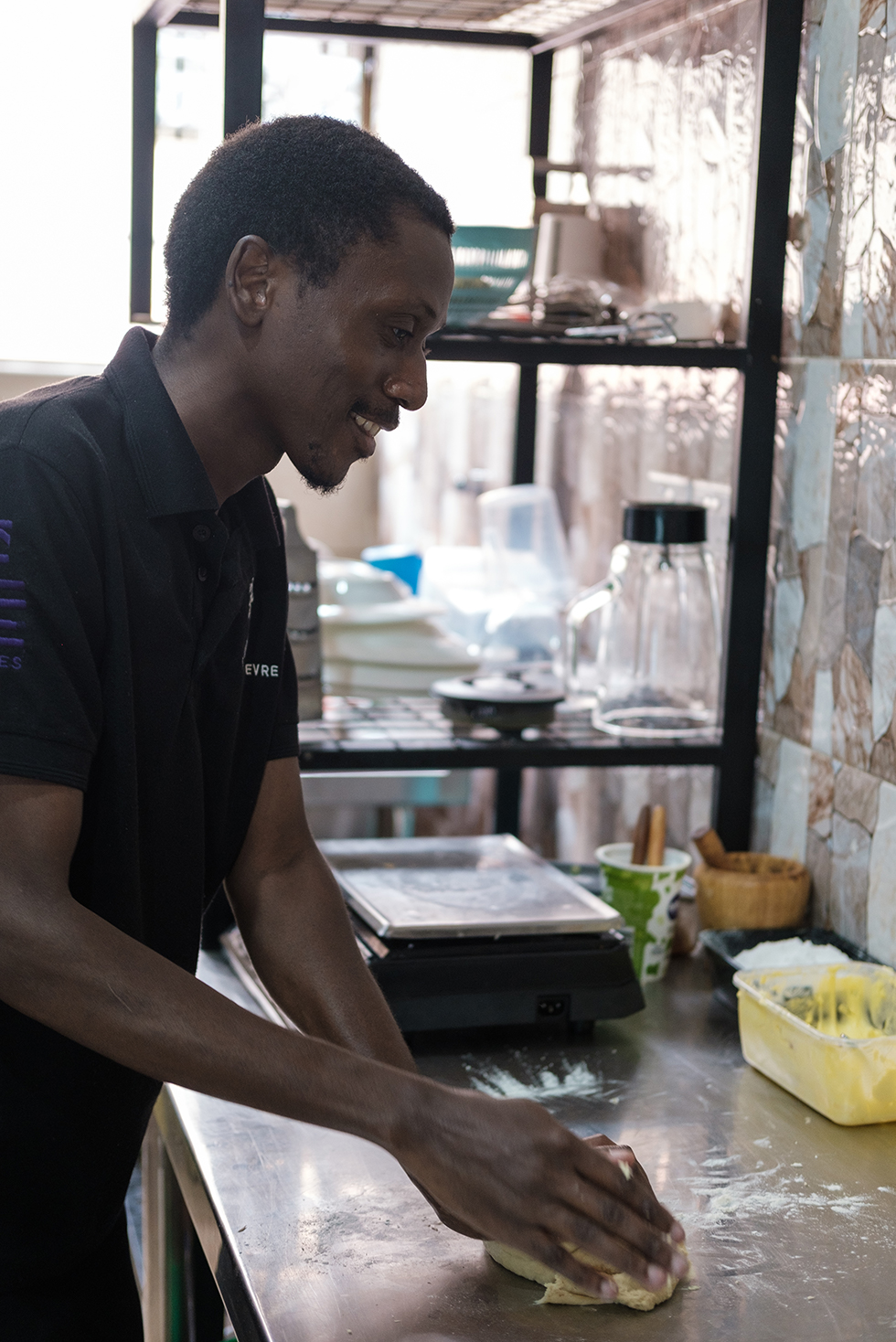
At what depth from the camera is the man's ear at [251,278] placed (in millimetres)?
972

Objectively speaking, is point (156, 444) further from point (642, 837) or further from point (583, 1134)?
point (642, 837)

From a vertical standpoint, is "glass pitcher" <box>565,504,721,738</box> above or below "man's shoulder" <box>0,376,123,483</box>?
below

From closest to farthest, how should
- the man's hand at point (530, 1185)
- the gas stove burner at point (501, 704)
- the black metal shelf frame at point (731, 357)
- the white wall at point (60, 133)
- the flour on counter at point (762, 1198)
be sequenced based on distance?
1. the man's hand at point (530, 1185)
2. the flour on counter at point (762, 1198)
3. the black metal shelf frame at point (731, 357)
4. the gas stove burner at point (501, 704)
5. the white wall at point (60, 133)

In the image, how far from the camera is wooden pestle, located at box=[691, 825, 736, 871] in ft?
5.49

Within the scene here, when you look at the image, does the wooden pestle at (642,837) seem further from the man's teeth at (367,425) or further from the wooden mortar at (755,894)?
the man's teeth at (367,425)

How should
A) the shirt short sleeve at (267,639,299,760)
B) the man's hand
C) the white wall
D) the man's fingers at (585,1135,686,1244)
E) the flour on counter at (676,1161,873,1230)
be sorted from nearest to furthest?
the man's hand, the man's fingers at (585,1135,686,1244), the flour on counter at (676,1161,873,1230), the shirt short sleeve at (267,639,299,760), the white wall

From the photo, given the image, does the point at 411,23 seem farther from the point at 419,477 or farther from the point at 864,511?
the point at 419,477

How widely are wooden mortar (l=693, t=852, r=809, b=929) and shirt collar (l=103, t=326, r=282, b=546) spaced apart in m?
0.86

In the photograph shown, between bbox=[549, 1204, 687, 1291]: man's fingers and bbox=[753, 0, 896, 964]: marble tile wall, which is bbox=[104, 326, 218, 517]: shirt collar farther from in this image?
bbox=[753, 0, 896, 964]: marble tile wall

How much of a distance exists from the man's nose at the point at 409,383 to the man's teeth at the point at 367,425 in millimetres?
26

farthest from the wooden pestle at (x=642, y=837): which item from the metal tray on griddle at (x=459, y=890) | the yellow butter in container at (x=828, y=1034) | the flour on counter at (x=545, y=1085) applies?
the flour on counter at (x=545, y=1085)

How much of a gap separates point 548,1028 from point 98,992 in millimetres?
718

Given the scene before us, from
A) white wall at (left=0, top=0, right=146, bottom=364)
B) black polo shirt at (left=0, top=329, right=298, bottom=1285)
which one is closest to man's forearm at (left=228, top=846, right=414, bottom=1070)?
black polo shirt at (left=0, top=329, right=298, bottom=1285)

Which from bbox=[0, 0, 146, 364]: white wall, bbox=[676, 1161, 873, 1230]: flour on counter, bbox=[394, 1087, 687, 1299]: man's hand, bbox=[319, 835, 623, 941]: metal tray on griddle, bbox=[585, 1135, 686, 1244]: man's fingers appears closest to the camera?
bbox=[394, 1087, 687, 1299]: man's hand
